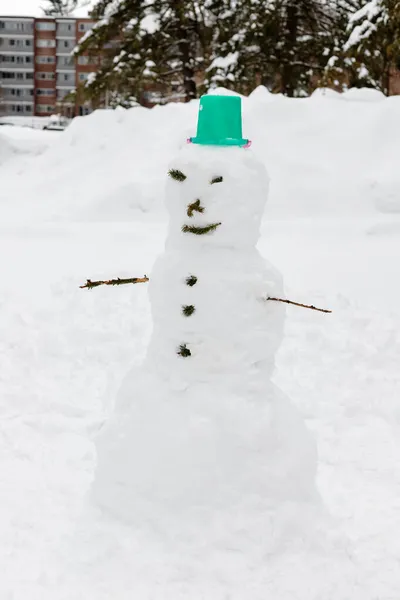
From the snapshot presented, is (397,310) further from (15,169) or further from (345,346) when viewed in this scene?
(15,169)

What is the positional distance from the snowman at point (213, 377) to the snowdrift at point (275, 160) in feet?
22.5

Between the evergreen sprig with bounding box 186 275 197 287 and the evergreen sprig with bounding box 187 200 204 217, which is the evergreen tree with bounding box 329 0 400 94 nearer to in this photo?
the evergreen sprig with bounding box 187 200 204 217

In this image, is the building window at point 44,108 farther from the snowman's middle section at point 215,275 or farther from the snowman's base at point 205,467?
the snowman's base at point 205,467

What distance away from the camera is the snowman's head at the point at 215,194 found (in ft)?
9.18

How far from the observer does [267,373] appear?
9.72 feet

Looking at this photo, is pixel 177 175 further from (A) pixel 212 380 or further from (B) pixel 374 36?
(B) pixel 374 36

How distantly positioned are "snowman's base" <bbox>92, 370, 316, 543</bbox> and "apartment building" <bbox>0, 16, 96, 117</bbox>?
61.2 m

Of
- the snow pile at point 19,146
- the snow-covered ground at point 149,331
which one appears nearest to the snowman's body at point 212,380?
the snow-covered ground at point 149,331

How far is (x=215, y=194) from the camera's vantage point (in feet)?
9.18

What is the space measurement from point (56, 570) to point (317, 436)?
201 centimetres

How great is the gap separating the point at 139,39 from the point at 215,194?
51.1ft

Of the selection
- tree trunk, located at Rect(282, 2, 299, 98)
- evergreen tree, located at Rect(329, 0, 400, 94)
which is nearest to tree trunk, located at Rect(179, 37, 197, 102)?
tree trunk, located at Rect(282, 2, 299, 98)

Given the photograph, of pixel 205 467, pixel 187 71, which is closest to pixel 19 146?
pixel 187 71

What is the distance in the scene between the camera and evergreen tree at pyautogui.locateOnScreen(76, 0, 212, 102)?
16906 mm
